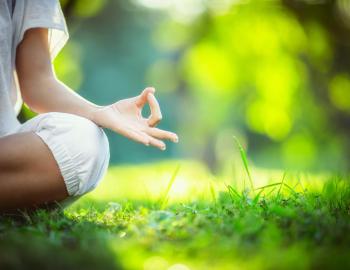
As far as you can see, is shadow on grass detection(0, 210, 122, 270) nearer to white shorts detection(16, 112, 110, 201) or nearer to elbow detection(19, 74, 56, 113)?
white shorts detection(16, 112, 110, 201)

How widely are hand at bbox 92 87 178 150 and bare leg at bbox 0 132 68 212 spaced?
1.09 feet

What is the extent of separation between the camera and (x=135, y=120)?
2.69 meters

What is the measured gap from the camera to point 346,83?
48.2ft

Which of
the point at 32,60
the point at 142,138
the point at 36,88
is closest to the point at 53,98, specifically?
the point at 36,88

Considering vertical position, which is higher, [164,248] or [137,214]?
[164,248]

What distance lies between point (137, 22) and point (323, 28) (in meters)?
19.7

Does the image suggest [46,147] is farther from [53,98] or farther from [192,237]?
[192,237]

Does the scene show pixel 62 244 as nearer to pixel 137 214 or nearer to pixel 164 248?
pixel 164 248

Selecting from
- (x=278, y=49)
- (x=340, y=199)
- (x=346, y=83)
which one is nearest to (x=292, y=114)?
(x=278, y=49)

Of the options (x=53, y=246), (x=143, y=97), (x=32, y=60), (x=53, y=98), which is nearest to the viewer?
(x=53, y=246)

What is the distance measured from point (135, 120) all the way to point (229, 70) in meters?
16.7

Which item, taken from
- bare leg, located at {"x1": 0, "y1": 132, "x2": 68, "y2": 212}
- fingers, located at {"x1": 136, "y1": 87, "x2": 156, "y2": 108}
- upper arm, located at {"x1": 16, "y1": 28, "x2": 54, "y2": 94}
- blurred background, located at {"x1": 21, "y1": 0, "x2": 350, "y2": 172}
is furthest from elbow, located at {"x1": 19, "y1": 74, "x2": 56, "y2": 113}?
blurred background, located at {"x1": 21, "y1": 0, "x2": 350, "y2": 172}

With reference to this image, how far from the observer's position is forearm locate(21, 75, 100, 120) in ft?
9.29

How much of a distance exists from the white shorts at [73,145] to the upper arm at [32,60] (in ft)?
1.54
